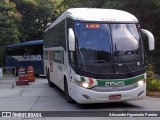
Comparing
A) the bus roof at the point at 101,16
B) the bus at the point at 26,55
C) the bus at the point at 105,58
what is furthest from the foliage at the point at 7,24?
the bus at the point at 105,58

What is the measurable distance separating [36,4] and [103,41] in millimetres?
33572

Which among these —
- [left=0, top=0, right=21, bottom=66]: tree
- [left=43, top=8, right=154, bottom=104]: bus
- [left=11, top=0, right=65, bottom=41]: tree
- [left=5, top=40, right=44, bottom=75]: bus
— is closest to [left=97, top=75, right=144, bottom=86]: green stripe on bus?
[left=43, top=8, right=154, bottom=104]: bus

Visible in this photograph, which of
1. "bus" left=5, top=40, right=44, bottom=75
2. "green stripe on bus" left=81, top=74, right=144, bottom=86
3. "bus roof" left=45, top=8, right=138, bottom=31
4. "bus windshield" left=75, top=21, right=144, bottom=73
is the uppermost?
"bus roof" left=45, top=8, right=138, bottom=31

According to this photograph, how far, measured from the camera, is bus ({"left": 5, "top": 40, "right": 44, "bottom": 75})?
33.2 metres

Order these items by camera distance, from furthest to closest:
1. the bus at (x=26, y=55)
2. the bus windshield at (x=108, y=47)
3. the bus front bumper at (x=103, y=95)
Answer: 1. the bus at (x=26, y=55)
2. the bus windshield at (x=108, y=47)
3. the bus front bumper at (x=103, y=95)

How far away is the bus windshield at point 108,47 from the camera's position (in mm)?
12094

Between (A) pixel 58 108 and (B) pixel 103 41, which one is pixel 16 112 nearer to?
(A) pixel 58 108

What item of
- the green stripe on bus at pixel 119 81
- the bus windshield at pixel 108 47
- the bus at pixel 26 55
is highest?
the bus windshield at pixel 108 47

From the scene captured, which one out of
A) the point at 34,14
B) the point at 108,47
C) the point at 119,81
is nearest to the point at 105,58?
the point at 108,47

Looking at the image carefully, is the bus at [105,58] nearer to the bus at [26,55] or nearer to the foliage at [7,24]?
the bus at [26,55]

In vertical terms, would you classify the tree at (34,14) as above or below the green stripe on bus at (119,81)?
above

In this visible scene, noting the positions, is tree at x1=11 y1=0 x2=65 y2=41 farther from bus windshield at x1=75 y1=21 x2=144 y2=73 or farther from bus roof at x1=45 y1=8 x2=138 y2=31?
bus windshield at x1=75 y1=21 x2=144 y2=73

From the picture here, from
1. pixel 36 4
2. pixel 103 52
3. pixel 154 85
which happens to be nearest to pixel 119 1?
pixel 154 85

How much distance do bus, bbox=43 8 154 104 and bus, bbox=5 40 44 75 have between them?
66.4 ft
